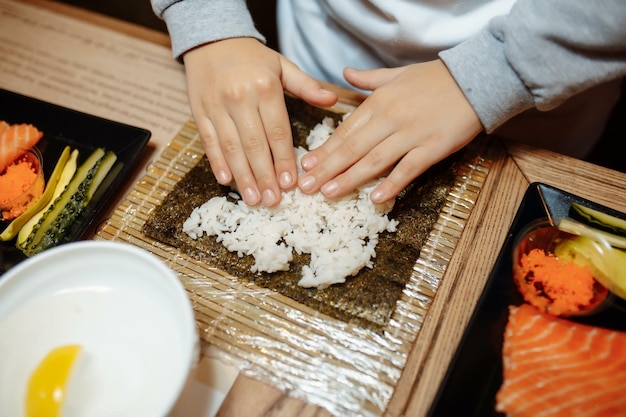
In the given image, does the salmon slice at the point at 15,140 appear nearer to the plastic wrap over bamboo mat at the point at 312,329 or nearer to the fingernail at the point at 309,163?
the plastic wrap over bamboo mat at the point at 312,329

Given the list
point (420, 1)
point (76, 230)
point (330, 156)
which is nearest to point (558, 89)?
point (420, 1)

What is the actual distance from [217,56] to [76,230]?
0.63 meters

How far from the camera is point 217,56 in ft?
4.50

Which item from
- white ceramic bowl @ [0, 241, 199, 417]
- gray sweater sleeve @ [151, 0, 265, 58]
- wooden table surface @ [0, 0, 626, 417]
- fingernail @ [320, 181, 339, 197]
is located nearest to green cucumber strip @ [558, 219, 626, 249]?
wooden table surface @ [0, 0, 626, 417]

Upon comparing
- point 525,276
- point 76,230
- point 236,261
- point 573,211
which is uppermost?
point 573,211

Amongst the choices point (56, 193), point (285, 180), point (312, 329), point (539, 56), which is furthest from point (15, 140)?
point (539, 56)

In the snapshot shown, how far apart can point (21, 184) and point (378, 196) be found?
1.05m

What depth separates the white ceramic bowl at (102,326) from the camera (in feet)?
2.89

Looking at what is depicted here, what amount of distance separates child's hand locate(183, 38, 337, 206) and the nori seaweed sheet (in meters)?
0.12

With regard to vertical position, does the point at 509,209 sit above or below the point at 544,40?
below

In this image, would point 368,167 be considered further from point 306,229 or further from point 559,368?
point 559,368

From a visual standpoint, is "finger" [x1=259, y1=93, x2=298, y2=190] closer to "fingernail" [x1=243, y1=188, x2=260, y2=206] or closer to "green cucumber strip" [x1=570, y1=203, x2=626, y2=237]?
"fingernail" [x1=243, y1=188, x2=260, y2=206]

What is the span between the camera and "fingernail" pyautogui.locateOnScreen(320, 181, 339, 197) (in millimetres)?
1232

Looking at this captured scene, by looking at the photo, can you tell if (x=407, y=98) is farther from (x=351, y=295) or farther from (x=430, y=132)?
(x=351, y=295)
